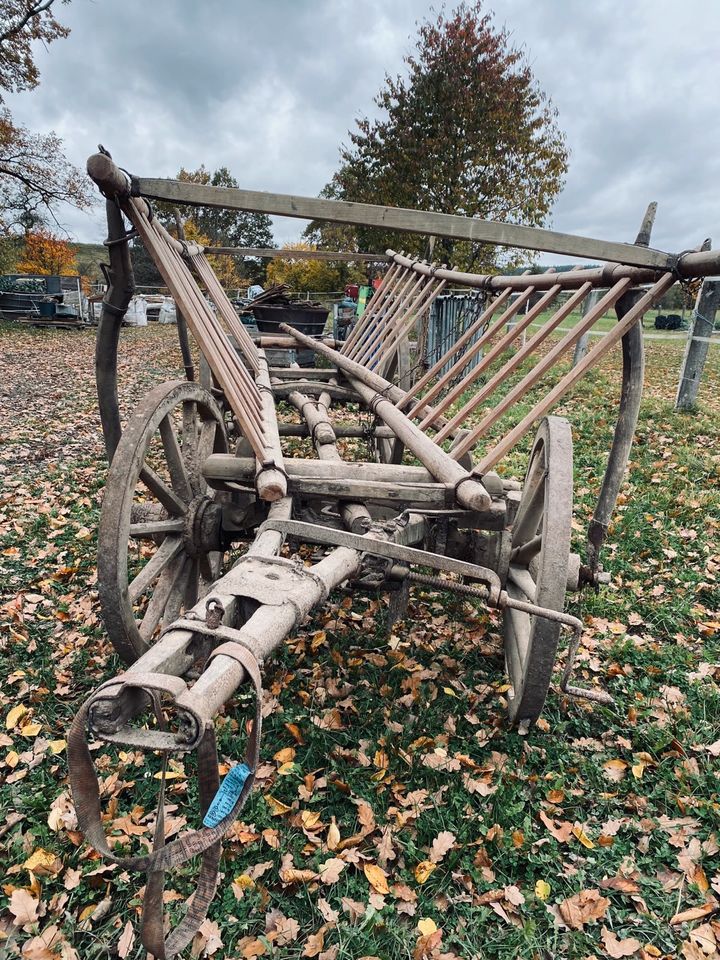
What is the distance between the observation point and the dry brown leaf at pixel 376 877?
2.09 metres

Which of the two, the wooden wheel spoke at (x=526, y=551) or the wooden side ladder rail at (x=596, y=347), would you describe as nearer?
the wooden side ladder rail at (x=596, y=347)

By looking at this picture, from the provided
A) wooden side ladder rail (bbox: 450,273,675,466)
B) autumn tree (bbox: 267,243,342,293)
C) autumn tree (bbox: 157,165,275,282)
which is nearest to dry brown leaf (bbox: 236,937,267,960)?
wooden side ladder rail (bbox: 450,273,675,466)

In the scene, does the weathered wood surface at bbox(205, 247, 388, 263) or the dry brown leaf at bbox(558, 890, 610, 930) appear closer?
the dry brown leaf at bbox(558, 890, 610, 930)

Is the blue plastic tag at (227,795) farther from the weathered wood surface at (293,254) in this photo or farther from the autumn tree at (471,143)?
the autumn tree at (471,143)

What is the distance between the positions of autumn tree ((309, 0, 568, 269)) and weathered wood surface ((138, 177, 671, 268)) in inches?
514

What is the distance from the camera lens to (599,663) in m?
3.24

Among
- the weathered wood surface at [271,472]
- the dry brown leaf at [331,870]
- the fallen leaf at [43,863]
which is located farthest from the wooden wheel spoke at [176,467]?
the dry brown leaf at [331,870]

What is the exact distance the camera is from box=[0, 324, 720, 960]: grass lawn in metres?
1.97

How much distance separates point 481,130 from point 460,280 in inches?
519

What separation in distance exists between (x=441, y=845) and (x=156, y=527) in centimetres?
182

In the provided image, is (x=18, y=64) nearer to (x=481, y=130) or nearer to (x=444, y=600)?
(x=481, y=130)

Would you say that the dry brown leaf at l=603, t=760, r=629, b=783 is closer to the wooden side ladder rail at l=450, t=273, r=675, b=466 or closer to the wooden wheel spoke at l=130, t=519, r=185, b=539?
the wooden side ladder rail at l=450, t=273, r=675, b=466

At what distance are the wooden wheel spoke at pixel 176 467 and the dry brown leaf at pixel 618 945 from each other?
2558 mm

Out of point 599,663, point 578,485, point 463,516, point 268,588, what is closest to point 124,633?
point 268,588
